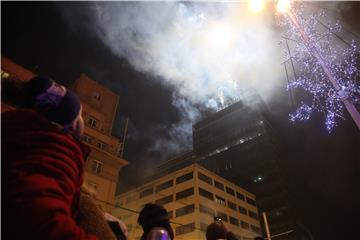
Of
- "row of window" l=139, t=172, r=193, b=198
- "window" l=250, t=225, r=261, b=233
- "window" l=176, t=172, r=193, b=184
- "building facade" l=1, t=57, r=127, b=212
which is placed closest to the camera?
"building facade" l=1, t=57, r=127, b=212

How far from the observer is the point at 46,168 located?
1.15m

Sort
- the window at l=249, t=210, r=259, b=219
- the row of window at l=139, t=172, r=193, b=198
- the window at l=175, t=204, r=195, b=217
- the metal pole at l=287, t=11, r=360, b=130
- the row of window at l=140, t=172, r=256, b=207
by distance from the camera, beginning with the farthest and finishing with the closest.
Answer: the window at l=249, t=210, r=259, b=219 < the row of window at l=140, t=172, r=256, b=207 < the row of window at l=139, t=172, r=193, b=198 < the window at l=175, t=204, r=195, b=217 < the metal pole at l=287, t=11, r=360, b=130

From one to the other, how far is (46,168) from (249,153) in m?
93.5

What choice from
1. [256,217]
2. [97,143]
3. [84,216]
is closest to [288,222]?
[256,217]

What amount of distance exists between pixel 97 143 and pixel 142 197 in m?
36.3

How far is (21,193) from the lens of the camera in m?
1.04

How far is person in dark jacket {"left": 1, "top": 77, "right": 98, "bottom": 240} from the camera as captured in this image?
102cm

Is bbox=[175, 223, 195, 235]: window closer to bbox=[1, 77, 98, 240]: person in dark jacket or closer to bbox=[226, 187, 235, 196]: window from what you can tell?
bbox=[226, 187, 235, 196]: window

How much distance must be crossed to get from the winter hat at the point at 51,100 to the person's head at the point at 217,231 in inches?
97.9

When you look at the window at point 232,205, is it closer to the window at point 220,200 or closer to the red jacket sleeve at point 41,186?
the window at point 220,200

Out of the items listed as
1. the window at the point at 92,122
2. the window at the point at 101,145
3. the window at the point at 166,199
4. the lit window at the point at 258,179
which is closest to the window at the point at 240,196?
the lit window at the point at 258,179

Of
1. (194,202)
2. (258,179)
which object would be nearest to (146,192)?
(194,202)

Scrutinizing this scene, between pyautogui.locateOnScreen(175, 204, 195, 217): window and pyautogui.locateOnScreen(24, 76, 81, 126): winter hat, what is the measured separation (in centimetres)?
5128

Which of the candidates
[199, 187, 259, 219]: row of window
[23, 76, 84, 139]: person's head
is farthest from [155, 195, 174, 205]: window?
[23, 76, 84, 139]: person's head
